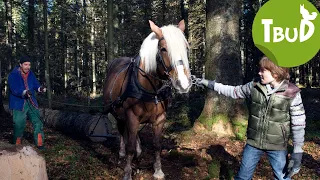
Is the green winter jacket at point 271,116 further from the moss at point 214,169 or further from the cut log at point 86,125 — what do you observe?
the cut log at point 86,125

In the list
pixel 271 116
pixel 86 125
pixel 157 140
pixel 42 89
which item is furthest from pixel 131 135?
pixel 86 125

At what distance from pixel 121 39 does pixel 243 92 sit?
Answer: 86.6ft

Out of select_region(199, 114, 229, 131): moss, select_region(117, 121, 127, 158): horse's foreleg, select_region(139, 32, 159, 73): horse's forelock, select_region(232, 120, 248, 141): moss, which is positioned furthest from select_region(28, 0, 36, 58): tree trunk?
select_region(139, 32, 159, 73): horse's forelock

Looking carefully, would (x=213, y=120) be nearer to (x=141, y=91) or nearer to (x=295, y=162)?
(x=141, y=91)

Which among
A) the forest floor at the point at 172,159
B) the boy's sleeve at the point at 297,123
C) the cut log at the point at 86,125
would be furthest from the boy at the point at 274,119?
the cut log at the point at 86,125

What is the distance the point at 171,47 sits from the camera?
429cm

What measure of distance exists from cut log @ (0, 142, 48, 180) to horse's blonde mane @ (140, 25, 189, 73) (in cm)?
216

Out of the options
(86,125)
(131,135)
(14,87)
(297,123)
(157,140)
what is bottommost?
(86,125)

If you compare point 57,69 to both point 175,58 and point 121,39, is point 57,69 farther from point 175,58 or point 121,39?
point 175,58

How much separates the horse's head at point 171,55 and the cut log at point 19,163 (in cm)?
199

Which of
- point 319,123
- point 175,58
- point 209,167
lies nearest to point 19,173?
point 175,58

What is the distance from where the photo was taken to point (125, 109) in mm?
5340

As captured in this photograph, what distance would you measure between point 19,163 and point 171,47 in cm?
245

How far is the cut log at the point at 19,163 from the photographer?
3068mm
